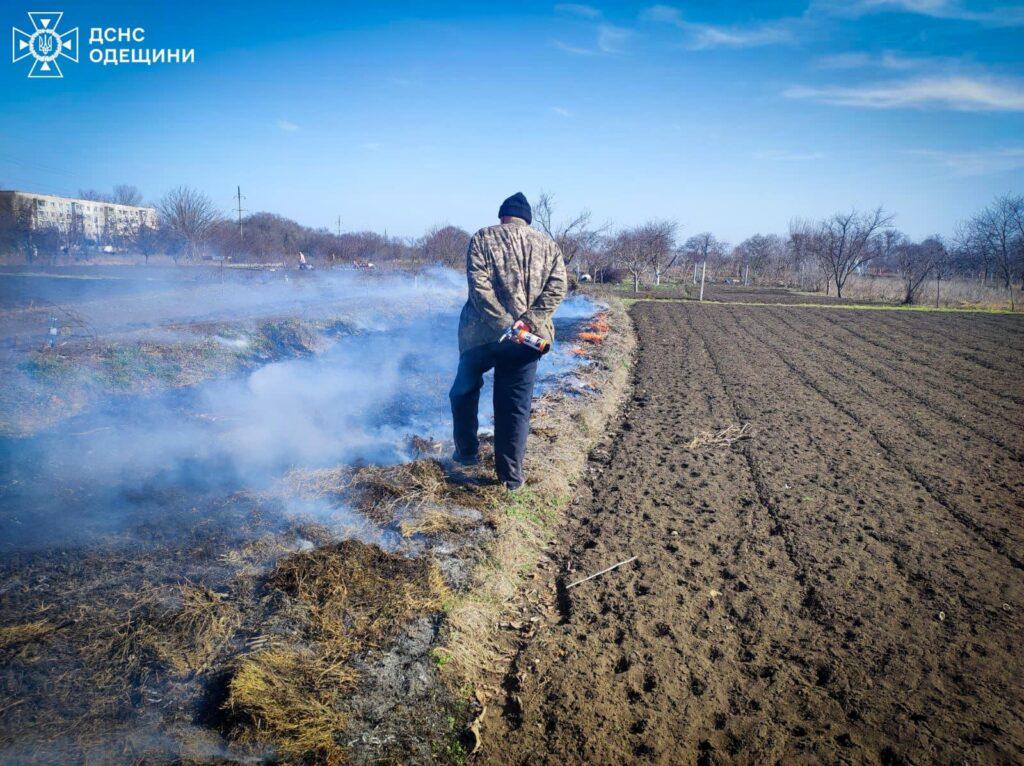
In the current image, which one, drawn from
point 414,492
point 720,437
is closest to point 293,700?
point 414,492

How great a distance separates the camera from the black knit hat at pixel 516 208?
422 cm

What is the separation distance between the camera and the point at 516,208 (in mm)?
4223

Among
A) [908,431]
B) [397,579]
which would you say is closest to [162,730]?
[397,579]

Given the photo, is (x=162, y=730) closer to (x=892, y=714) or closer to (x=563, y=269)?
(x=892, y=714)

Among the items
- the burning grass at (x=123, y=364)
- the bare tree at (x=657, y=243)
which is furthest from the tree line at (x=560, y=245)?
the burning grass at (x=123, y=364)

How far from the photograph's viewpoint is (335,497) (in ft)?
13.0

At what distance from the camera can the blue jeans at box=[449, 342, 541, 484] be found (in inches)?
161

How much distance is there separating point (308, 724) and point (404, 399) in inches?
200

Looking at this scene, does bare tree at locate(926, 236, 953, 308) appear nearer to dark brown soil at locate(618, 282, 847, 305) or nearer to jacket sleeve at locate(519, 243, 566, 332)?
dark brown soil at locate(618, 282, 847, 305)

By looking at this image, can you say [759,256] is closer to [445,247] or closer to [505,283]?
[445,247]

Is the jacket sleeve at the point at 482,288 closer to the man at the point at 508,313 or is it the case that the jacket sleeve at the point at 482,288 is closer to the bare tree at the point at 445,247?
the man at the point at 508,313

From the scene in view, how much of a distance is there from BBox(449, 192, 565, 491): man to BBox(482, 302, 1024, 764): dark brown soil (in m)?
0.96

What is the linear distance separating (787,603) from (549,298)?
258 cm

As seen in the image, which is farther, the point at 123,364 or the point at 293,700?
the point at 123,364
